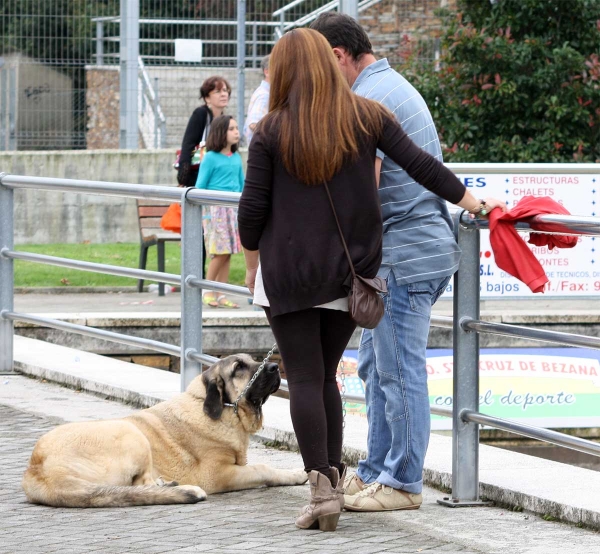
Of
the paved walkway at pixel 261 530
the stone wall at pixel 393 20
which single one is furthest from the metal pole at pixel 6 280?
the stone wall at pixel 393 20

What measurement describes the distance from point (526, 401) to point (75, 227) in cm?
853

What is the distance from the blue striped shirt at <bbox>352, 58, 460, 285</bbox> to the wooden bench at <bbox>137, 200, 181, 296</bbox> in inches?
321

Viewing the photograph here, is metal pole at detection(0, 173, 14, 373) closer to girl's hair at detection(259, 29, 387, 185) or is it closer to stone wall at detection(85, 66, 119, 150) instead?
girl's hair at detection(259, 29, 387, 185)

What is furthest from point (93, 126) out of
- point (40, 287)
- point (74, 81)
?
point (40, 287)

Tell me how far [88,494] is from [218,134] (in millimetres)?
6178

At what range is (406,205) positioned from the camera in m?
4.98

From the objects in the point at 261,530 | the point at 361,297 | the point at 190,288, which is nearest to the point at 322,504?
the point at 261,530

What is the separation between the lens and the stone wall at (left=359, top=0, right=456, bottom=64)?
19766 mm

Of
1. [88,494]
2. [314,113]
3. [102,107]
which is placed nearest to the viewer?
[314,113]

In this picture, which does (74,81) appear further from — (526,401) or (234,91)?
(526,401)

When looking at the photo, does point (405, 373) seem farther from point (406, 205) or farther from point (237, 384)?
point (237, 384)

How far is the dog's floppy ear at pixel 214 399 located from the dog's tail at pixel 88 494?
1.44 ft

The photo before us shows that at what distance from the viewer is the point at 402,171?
4965mm


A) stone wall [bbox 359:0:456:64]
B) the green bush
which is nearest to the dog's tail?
the green bush
